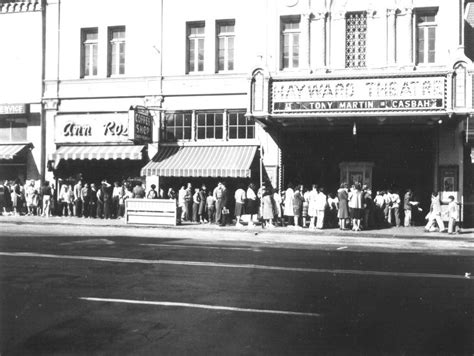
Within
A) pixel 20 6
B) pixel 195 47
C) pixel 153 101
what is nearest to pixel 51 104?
pixel 20 6

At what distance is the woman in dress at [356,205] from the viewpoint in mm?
21031

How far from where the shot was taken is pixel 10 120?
27812 millimetres

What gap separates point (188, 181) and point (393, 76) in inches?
406

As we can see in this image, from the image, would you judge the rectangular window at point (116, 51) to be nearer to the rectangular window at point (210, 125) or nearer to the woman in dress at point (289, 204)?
the rectangular window at point (210, 125)

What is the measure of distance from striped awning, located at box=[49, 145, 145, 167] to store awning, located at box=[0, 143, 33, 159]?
1.66 m

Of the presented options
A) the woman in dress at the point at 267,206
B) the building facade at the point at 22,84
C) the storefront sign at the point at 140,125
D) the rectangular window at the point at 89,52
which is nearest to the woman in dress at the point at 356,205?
the woman in dress at the point at 267,206

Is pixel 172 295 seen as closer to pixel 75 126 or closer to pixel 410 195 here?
pixel 410 195

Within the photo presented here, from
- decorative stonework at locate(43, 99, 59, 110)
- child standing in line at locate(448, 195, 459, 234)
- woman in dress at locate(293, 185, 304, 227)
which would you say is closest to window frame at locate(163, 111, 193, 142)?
decorative stonework at locate(43, 99, 59, 110)

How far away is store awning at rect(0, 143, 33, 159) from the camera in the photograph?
87.1 feet

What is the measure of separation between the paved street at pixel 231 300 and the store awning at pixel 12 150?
43.5ft

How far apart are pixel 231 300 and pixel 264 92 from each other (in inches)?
568

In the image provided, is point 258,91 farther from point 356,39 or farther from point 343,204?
point 343,204

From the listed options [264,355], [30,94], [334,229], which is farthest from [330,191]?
[264,355]

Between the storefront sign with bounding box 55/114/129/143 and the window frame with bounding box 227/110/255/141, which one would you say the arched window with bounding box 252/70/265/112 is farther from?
the storefront sign with bounding box 55/114/129/143
